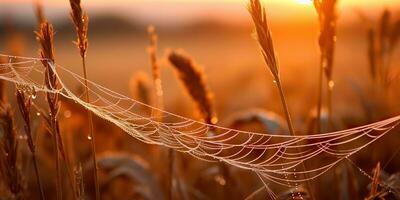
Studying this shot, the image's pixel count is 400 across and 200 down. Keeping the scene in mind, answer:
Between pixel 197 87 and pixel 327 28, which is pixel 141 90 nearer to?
pixel 197 87

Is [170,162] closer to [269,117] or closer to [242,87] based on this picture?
[269,117]

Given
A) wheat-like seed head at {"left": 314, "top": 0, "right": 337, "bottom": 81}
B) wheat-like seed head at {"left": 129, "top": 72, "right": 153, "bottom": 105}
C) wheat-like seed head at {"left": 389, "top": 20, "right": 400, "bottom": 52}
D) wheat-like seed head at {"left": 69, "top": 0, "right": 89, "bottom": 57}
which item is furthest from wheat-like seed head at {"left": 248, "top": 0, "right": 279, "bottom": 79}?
wheat-like seed head at {"left": 389, "top": 20, "right": 400, "bottom": 52}

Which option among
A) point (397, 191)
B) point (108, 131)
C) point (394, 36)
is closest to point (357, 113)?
point (394, 36)

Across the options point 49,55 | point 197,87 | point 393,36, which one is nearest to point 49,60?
point 49,55

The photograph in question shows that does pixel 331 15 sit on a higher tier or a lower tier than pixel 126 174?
higher

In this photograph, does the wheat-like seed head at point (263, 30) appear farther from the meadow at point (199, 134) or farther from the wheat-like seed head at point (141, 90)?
the wheat-like seed head at point (141, 90)

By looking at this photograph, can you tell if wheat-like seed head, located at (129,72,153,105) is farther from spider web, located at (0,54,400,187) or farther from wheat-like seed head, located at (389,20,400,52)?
wheat-like seed head, located at (389,20,400,52)

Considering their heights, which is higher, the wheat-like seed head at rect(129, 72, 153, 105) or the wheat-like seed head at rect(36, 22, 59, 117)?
the wheat-like seed head at rect(36, 22, 59, 117)
